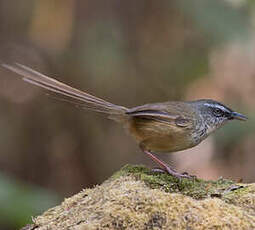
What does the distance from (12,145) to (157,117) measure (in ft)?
14.6

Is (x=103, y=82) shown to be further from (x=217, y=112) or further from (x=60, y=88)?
(x=60, y=88)

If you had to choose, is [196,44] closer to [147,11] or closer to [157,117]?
[147,11]

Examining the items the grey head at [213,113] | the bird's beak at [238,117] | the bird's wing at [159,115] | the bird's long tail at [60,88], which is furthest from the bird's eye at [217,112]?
the bird's long tail at [60,88]

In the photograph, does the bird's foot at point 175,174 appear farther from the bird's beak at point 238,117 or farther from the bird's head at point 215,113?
the bird's beak at point 238,117

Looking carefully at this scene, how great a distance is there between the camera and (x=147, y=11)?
8297 millimetres

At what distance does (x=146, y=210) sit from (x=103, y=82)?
544 cm

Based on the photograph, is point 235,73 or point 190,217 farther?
point 235,73

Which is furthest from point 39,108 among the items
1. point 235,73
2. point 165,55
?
point 235,73

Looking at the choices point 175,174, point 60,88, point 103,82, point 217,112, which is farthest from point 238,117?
point 103,82

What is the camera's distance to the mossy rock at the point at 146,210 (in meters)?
2.62

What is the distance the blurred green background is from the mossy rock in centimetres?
458

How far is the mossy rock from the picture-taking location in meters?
2.62

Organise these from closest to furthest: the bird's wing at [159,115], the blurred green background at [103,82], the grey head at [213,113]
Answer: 1. the bird's wing at [159,115]
2. the grey head at [213,113]
3. the blurred green background at [103,82]

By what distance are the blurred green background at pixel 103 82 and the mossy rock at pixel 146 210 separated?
4578 mm
